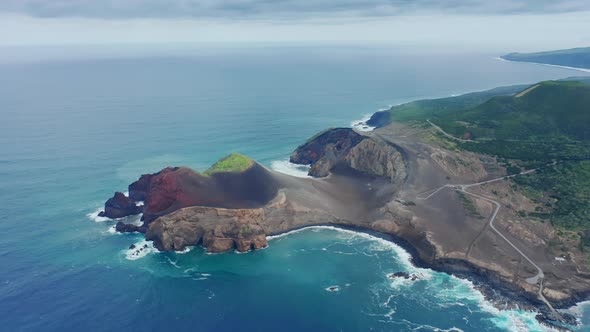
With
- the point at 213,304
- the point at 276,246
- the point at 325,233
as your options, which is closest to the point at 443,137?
the point at 325,233

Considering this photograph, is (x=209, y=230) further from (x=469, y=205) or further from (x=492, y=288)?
(x=469, y=205)

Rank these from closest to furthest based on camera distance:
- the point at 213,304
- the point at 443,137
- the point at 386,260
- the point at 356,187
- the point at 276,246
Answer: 1. the point at 213,304
2. the point at 386,260
3. the point at 276,246
4. the point at 356,187
5. the point at 443,137

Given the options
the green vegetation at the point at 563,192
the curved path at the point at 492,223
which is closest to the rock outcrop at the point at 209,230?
the curved path at the point at 492,223

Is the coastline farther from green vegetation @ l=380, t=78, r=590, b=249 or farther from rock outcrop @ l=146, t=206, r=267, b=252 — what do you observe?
green vegetation @ l=380, t=78, r=590, b=249

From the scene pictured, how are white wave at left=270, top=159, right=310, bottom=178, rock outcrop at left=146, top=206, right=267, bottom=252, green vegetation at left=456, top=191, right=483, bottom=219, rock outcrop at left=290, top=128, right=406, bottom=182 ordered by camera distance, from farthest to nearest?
white wave at left=270, top=159, right=310, bottom=178, rock outcrop at left=290, top=128, right=406, bottom=182, green vegetation at left=456, top=191, right=483, bottom=219, rock outcrop at left=146, top=206, right=267, bottom=252

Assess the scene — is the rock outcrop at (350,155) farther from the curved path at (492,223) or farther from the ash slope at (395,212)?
the curved path at (492,223)

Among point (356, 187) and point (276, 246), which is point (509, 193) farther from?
point (276, 246)

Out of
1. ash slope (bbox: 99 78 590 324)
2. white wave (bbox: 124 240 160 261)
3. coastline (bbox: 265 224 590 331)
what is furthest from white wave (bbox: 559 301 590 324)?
white wave (bbox: 124 240 160 261)
